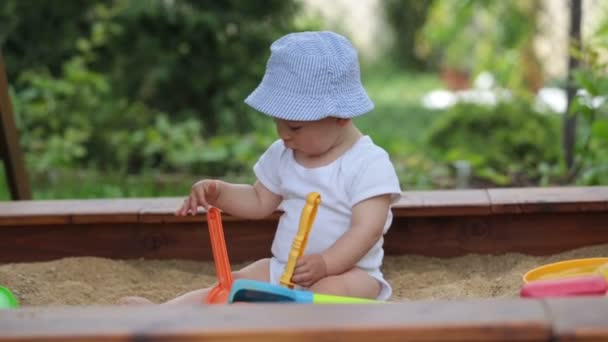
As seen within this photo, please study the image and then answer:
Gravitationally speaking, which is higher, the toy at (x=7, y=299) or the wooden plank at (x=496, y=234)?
the toy at (x=7, y=299)

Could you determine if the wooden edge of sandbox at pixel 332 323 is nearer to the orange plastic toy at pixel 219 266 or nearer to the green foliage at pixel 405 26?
the orange plastic toy at pixel 219 266

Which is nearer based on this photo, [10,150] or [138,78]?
[10,150]

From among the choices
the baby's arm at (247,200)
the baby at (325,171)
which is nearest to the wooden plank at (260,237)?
the baby's arm at (247,200)

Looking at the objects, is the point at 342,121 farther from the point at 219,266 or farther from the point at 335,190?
the point at 219,266

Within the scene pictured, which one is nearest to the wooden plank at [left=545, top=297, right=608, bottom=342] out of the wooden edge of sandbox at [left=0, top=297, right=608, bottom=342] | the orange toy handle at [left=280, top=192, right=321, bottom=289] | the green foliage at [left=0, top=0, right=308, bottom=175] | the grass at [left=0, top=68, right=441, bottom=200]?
the wooden edge of sandbox at [left=0, top=297, right=608, bottom=342]

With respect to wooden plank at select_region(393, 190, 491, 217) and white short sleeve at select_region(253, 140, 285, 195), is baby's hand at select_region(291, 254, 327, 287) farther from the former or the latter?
wooden plank at select_region(393, 190, 491, 217)

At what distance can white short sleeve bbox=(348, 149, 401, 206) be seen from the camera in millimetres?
2121

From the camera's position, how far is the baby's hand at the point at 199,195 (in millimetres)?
2248

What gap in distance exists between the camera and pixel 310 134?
215cm

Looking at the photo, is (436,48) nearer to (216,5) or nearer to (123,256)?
(216,5)

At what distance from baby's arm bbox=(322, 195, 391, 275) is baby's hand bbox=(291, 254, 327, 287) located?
2cm

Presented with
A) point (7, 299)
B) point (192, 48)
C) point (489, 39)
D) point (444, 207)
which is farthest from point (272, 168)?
point (489, 39)

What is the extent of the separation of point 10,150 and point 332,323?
83.4 inches

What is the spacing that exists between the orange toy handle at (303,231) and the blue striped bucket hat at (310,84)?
7.8 inches
